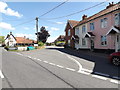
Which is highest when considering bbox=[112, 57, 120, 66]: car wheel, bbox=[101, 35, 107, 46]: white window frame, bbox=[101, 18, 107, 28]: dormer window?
bbox=[101, 18, 107, 28]: dormer window

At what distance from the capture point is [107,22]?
50.0 feet

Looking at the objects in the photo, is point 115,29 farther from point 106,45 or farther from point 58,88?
point 58,88

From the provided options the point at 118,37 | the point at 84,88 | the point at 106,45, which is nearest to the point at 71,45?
the point at 106,45

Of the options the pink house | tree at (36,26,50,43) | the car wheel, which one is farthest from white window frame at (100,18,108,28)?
tree at (36,26,50,43)

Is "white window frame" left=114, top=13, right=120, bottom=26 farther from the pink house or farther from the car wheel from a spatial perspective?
the car wheel

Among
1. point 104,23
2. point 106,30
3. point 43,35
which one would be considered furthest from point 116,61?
Answer: point 43,35

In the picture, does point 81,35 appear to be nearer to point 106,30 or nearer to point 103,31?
point 103,31

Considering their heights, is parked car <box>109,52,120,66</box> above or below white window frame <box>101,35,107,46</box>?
below

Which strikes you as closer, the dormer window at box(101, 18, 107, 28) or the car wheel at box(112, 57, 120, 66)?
the car wheel at box(112, 57, 120, 66)

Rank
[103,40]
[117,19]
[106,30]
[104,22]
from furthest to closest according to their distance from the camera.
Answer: [103,40] < [104,22] < [106,30] < [117,19]

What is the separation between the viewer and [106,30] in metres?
15.5

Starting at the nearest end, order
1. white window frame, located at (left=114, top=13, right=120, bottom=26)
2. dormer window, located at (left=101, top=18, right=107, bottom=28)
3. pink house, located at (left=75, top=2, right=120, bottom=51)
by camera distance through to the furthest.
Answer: white window frame, located at (left=114, top=13, right=120, bottom=26) → pink house, located at (left=75, top=2, right=120, bottom=51) → dormer window, located at (left=101, top=18, right=107, bottom=28)

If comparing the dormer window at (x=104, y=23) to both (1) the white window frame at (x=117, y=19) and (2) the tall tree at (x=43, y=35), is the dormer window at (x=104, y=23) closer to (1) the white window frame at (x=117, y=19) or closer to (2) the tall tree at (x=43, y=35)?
(1) the white window frame at (x=117, y=19)

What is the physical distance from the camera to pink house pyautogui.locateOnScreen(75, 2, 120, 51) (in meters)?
13.6
